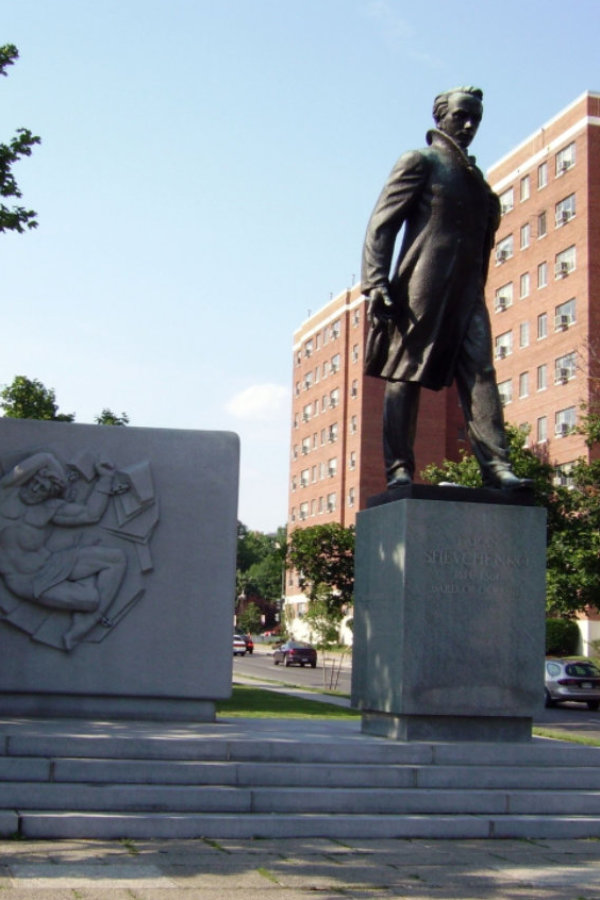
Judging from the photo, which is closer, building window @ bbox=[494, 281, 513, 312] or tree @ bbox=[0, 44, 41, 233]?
tree @ bbox=[0, 44, 41, 233]

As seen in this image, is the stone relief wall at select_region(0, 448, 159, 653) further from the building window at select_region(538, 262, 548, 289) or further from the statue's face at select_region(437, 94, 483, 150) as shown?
the building window at select_region(538, 262, 548, 289)

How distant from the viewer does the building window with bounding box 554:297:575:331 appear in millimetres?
52531

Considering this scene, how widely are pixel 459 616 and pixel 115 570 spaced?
150 inches

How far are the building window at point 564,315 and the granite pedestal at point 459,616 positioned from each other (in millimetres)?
44266

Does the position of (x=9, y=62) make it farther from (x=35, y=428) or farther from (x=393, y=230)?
(x=393, y=230)

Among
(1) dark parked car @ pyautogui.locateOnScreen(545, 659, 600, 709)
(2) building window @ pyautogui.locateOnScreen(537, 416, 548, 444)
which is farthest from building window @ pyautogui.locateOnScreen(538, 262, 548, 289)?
(1) dark parked car @ pyautogui.locateOnScreen(545, 659, 600, 709)

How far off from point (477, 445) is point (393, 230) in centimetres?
206

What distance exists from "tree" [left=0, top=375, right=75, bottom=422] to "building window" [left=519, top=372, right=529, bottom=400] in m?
27.7

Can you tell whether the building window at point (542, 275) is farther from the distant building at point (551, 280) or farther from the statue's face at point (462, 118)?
the statue's face at point (462, 118)

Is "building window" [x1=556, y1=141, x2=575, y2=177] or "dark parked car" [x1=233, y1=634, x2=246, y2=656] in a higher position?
"building window" [x1=556, y1=141, x2=575, y2=177]

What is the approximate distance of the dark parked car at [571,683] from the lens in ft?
107

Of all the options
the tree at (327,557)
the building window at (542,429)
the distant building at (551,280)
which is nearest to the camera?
the tree at (327,557)

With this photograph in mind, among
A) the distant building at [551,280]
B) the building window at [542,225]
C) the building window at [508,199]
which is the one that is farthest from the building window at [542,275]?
the building window at [508,199]

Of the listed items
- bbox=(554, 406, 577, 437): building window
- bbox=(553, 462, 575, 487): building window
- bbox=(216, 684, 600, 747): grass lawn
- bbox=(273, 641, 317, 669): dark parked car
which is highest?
bbox=(554, 406, 577, 437): building window
